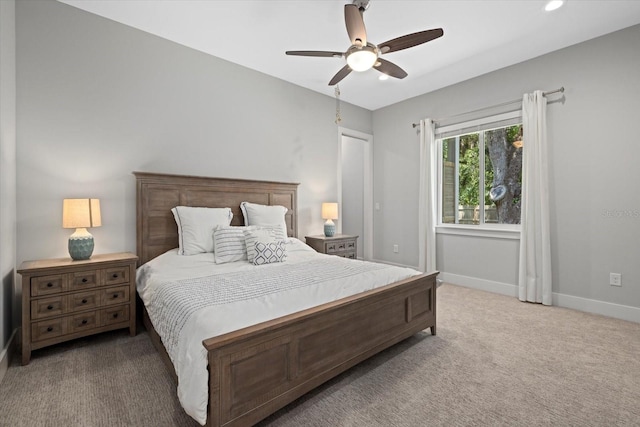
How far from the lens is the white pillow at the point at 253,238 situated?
2742mm

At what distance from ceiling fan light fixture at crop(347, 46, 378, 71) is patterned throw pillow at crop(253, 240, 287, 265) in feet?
5.60

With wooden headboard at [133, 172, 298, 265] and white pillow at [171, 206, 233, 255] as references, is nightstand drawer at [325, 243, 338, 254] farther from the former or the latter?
white pillow at [171, 206, 233, 255]

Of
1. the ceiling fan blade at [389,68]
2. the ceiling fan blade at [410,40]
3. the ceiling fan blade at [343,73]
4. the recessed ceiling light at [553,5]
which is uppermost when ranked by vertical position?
the recessed ceiling light at [553,5]

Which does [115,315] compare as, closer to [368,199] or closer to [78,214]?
[78,214]

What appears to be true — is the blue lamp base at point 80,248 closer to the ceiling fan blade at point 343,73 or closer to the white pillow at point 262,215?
the white pillow at point 262,215

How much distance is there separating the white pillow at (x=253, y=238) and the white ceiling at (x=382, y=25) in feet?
6.67

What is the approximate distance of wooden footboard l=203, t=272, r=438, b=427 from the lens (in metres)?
1.36

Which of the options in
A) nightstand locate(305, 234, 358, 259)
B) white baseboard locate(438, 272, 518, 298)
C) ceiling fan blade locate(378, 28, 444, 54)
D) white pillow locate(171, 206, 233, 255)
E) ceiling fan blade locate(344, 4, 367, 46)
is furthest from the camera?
nightstand locate(305, 234, 358, 259)

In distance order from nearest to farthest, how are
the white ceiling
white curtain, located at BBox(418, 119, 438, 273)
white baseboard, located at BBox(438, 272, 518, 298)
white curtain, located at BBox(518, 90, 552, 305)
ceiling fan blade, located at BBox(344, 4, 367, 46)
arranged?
1. ceiling fan blade, located at BBox(344, 4, 367, 46)
2. the white ceiling
3. white curtain, located at BBox(518, 90, 552, 305)
4. white baseboard, located at BBox(438, 272, 518, 298)
5. white curtain, located at BBox(418, 119, 438, 273)

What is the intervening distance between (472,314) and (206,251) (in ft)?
9.27

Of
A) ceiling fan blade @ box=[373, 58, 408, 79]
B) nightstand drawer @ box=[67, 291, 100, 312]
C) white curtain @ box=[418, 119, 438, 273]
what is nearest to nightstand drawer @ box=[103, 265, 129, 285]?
nightstand drawer @ box=[67, 291, 100, 312]

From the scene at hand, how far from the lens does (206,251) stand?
295 centimetres

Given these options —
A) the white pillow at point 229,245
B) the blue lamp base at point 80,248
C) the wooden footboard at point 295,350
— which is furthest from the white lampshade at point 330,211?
the blue lamp base at point 80,248

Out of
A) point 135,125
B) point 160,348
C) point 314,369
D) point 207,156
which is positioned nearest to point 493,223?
point 314,369
